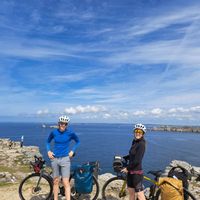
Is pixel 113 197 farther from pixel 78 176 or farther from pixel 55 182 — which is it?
pixel 55 182

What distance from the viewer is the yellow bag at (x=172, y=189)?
7820 millimetres

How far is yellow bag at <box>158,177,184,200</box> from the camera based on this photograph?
7.82m

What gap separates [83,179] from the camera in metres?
9.30

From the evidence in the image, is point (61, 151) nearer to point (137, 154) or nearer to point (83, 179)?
point (83, 179)

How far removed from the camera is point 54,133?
8.54 meters

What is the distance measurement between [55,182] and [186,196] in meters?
3.90

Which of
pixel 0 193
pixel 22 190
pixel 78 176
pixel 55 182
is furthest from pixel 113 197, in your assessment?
pixel 0 193

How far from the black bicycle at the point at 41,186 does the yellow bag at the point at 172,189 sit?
2532 mm

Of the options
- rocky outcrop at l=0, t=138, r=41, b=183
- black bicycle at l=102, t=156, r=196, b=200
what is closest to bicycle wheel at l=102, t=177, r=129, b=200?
black bicycle at l=102, t=156, r=196, b=200

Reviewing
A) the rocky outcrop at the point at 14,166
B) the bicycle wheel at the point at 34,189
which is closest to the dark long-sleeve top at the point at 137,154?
the bicycle wheel at the point at 34,189

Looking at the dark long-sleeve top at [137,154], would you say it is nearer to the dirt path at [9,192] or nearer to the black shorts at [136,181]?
the black shorts at [136,181]

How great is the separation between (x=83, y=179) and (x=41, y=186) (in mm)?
1987

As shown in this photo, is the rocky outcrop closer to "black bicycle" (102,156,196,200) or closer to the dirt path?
the dirt path

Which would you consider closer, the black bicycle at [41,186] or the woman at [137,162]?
the woman at [137,162]
